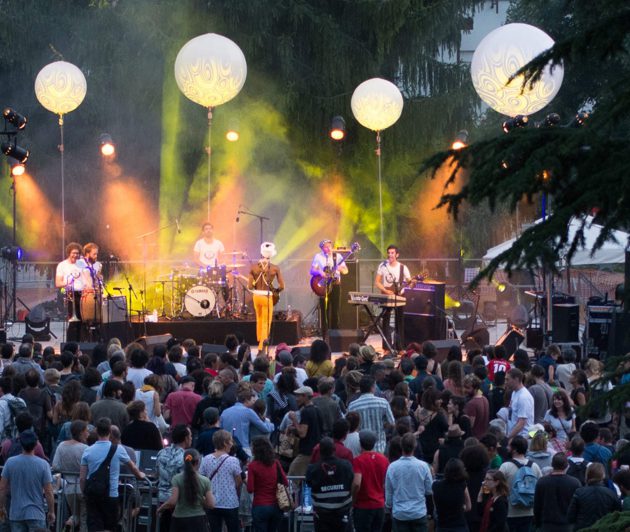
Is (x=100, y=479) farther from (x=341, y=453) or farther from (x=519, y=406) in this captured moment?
(x=519, y=406)

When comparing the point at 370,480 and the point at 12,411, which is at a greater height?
the point at 12,411

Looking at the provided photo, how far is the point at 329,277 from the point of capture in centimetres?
2166

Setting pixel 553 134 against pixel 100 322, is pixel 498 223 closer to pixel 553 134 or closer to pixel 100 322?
pixel 100 322

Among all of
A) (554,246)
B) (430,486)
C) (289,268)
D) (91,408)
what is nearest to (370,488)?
(430,486)

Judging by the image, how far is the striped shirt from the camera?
10531mm

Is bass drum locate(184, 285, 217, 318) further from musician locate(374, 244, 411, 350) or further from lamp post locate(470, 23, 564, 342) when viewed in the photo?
lamp post locate(470, 23, 564, 342)

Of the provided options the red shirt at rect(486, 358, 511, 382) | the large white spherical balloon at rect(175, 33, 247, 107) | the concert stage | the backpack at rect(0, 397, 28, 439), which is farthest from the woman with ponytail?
the concert stage

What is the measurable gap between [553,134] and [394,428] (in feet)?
20.9

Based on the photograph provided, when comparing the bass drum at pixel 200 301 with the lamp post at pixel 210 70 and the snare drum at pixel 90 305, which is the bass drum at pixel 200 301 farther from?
the lamp post at pixel 210 70

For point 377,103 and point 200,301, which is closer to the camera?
point 377,103

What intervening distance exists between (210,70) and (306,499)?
11.2 metres

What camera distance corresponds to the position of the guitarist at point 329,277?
21672mm

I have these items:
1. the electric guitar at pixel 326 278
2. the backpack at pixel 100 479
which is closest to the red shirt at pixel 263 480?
the backpack at pixel 100 479

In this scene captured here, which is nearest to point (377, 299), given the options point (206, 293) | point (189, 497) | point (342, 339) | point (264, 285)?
point (342, 339)
